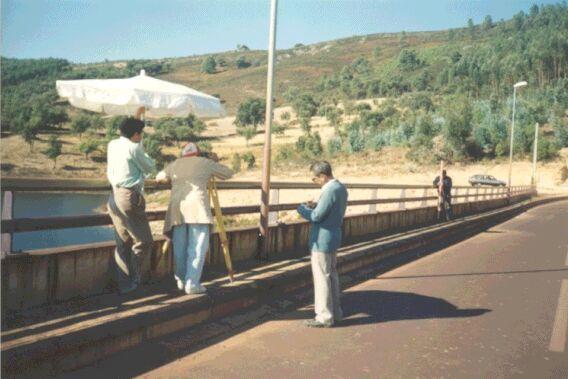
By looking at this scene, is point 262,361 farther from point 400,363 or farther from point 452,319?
point 452,319

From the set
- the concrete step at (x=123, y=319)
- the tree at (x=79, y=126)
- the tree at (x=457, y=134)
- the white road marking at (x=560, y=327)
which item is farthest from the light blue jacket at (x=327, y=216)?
the tree at (x=79, y=126)

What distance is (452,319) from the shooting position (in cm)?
646

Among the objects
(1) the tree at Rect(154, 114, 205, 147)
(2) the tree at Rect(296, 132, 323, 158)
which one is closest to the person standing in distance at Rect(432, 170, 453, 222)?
(2) the tree at Rect(296, 132, 323, 158)

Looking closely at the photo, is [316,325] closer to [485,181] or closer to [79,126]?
[485,181]

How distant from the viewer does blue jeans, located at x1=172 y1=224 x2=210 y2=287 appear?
611 cm

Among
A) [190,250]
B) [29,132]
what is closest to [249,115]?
[29,132]

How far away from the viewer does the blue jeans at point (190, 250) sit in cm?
611

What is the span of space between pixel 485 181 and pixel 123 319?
2280 inches

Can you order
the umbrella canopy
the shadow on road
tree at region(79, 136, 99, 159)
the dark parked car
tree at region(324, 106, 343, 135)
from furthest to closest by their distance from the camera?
tree at region(324, 106, 343, 135), tree at region(79, 136, 99, 159), the dark parked car, the shadow on road, the umbrella canopy

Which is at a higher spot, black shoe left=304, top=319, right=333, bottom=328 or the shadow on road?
black shoe left=304, top=319, right=333, bottom=328

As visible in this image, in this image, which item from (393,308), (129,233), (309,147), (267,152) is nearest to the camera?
(129,233)

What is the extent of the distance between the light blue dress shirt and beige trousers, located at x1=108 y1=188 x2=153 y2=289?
Result: 93mm

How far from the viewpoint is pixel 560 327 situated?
6230mm

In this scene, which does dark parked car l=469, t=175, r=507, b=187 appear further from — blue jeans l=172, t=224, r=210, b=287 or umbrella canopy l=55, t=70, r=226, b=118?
blue jeans l=172, t=224, r=210, b=287
